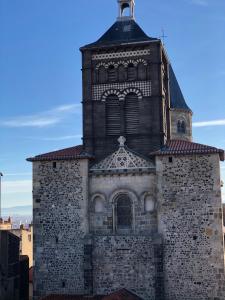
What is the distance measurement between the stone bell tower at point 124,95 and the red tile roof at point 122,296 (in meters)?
6.77

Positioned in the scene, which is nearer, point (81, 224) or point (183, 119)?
point (81, 224)

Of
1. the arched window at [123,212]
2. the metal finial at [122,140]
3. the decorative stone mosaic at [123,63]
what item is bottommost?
the arched window at [123,212]

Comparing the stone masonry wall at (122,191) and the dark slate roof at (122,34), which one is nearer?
the stone masonry wall at (122,191)

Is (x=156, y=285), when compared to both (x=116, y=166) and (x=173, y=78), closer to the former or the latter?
(x=116, y=166)

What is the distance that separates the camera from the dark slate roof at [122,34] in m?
24.7

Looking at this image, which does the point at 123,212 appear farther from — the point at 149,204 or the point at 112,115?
the point at 112,115

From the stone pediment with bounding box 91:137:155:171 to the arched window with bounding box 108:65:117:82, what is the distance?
3.28m

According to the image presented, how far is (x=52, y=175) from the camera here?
23.7 meters

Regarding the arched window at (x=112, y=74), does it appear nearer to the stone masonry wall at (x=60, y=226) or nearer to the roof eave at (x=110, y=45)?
the roof eave at (x=110, y=45)

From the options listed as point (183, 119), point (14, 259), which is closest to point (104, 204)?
point (14, 259)

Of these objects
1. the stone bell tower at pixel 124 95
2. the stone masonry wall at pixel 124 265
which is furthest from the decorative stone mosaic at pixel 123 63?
the stone masonry wall at pixel 124 265

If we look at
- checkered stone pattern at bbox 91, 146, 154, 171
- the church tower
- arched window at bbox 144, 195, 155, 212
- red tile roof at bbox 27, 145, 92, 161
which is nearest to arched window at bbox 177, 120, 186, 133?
the church tower

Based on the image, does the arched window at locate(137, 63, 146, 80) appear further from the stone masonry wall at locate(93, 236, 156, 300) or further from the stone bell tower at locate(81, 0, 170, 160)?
the stone masonry wall at locate(93, 236, 156, 300)

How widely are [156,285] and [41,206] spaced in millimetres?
6950
